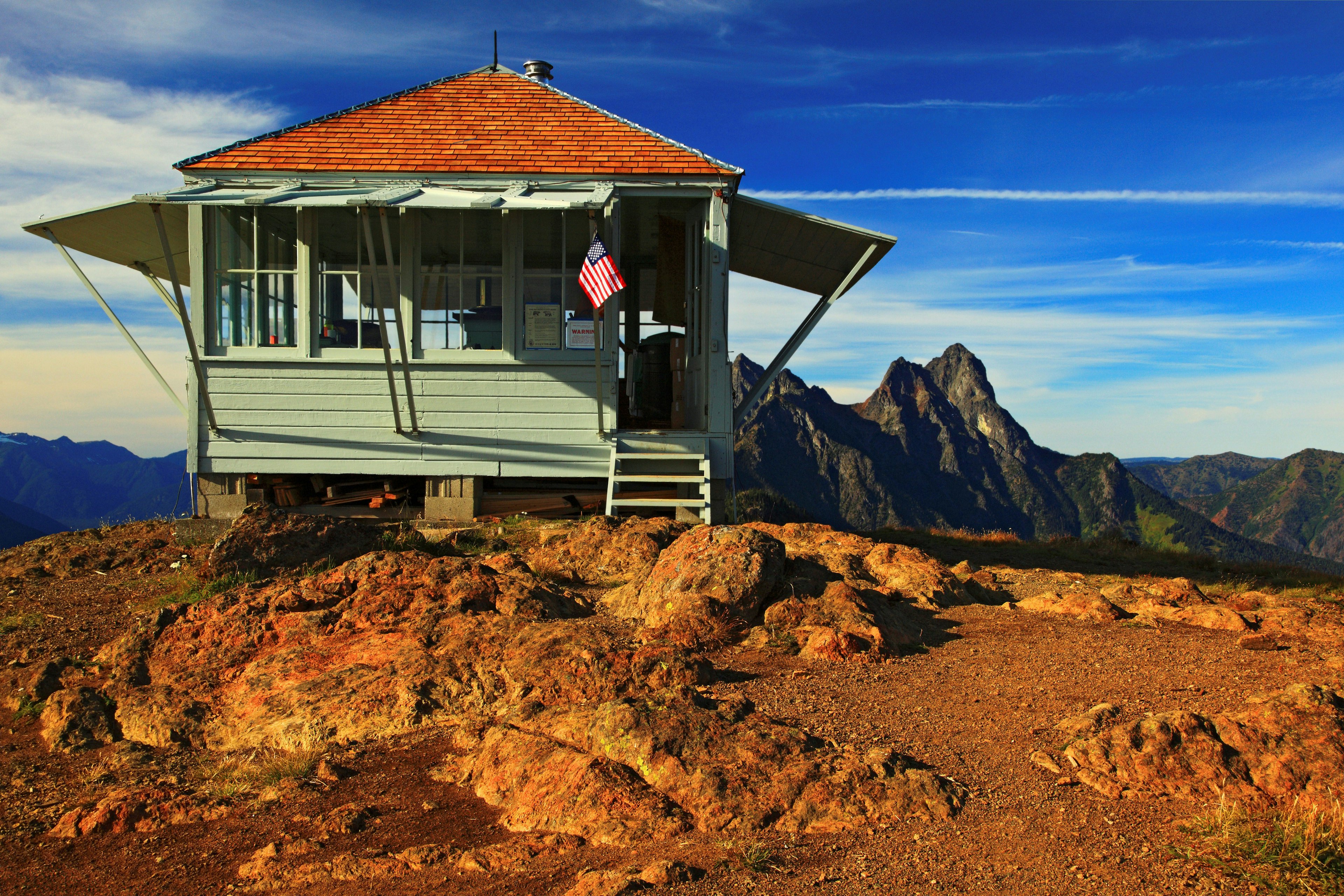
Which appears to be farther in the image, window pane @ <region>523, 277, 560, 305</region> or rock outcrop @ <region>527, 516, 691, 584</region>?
window pane @ <region>523, 277, 560, 305</region>

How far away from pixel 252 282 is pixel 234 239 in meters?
0.57

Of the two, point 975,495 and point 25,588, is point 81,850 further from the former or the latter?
point 975,495

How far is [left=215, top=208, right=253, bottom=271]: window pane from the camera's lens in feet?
33.5

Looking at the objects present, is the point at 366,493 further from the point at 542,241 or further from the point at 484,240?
the point at 542,241

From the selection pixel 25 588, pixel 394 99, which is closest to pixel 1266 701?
pixel 25 588

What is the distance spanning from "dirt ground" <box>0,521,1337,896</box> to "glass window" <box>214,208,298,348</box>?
499 centimetres

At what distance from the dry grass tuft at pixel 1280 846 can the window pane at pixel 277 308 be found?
33.7 ft

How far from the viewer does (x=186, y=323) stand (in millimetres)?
9555

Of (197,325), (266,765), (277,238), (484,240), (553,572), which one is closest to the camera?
(266,765)

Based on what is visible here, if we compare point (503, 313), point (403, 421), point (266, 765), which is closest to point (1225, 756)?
point (266, 765)

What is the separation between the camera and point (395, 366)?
33.8ft

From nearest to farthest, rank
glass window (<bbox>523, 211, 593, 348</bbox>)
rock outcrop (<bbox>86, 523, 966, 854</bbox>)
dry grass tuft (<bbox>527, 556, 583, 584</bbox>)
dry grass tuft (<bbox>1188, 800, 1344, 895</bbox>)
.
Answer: dry grass tuft (<bbox>1188, 800, 1344, 895</bbox>), rock outcrop (<bbox>86, 523, 966, 854</bbox>), dry grass tuft (<bbox>527, 556, 583, 584</bbox>), glass window (<bbox>523, 211, 593, 348</bbox>)

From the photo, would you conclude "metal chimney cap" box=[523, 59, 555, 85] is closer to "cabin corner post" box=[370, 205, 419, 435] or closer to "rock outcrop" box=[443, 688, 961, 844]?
"cabin corner post" box=[370, 205, 419, 435]

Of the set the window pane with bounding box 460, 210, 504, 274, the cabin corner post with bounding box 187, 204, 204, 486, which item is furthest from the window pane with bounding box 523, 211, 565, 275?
the cabin corner post with bounding box 187, 204, 204, 486
